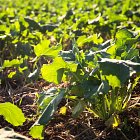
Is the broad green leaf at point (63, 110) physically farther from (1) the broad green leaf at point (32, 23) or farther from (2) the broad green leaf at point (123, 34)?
(1) the broad green leaf at point (32, 23)

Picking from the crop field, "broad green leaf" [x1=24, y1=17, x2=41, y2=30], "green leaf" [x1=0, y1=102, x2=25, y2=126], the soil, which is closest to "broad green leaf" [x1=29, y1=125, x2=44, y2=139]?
Answer: the crop field

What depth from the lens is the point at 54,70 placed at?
202 cm

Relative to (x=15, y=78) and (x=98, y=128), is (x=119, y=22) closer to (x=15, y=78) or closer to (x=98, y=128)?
(x=15, y=78)

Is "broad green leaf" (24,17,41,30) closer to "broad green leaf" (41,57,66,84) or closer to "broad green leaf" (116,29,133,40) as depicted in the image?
"broad green leaf" (116,29,133,40)

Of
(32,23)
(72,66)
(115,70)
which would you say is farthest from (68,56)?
(32,23)

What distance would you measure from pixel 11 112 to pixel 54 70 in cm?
35

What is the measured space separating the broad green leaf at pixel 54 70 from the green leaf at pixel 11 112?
0.27 metres

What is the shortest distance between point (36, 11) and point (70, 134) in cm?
488

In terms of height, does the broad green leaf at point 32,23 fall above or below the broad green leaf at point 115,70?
below

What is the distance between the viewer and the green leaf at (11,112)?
6.27ft

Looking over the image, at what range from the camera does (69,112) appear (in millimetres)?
2393

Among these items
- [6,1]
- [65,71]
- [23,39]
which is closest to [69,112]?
[65,71]

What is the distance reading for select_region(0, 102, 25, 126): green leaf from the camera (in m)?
1.91

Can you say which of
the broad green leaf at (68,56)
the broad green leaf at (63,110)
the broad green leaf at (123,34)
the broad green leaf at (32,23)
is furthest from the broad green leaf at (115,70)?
the broad green leaf at (32,23)
